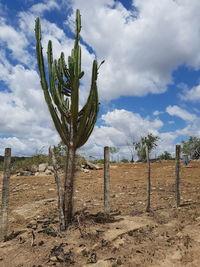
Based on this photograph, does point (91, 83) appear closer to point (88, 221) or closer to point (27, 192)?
point (88, 221)

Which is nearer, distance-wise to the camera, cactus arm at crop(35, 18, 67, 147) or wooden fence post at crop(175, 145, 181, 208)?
cactus arm at crop(35, 18, 67, 147)

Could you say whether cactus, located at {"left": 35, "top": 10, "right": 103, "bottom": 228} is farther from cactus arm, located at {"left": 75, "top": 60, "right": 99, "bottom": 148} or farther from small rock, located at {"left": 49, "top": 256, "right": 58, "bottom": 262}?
small rock, located at {"left": 49, "top": 256, "right": 58, "bottom": 262}

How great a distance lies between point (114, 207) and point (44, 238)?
2.68 m

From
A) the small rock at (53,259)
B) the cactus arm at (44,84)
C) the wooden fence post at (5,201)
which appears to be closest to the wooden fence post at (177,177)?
the cactus arm at (44,84)

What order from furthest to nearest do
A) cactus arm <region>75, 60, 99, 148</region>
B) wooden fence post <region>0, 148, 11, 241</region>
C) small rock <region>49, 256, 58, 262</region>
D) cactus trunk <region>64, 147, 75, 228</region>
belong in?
cactus arm <region>75, 60, 99, 148</region>, cactus trunk <region>64, 147, 75, 228</region>, wooden fence post <region>0, 148, 11, 241</region>, small rock <region>49, 256, 58, 262</region>

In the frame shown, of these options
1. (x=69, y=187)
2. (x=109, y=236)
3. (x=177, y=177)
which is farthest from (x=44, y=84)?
(x=177, y=177)

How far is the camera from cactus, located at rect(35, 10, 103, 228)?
5773 millimetres

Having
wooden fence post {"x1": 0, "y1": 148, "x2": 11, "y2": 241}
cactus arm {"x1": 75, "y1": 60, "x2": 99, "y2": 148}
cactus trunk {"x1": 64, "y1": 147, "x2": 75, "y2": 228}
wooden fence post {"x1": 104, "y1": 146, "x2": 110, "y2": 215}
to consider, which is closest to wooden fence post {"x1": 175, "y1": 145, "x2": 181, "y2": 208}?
wooden fence post {"x1": 104, "y1": 146, "x2": 110, "y2": 215}

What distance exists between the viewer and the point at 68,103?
253 inches

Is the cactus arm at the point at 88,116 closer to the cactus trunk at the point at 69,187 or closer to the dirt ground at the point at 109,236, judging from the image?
the cactus trunk at the point at 69,187

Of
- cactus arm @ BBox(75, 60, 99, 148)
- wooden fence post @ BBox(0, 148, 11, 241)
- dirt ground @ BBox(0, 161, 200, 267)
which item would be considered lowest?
dirt ground @ BBox(0, 161, 200, 267)

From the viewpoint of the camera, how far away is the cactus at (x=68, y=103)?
577 cm

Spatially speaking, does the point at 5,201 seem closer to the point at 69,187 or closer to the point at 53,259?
the point at 69,187

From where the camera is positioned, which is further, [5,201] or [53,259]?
[5,201]
